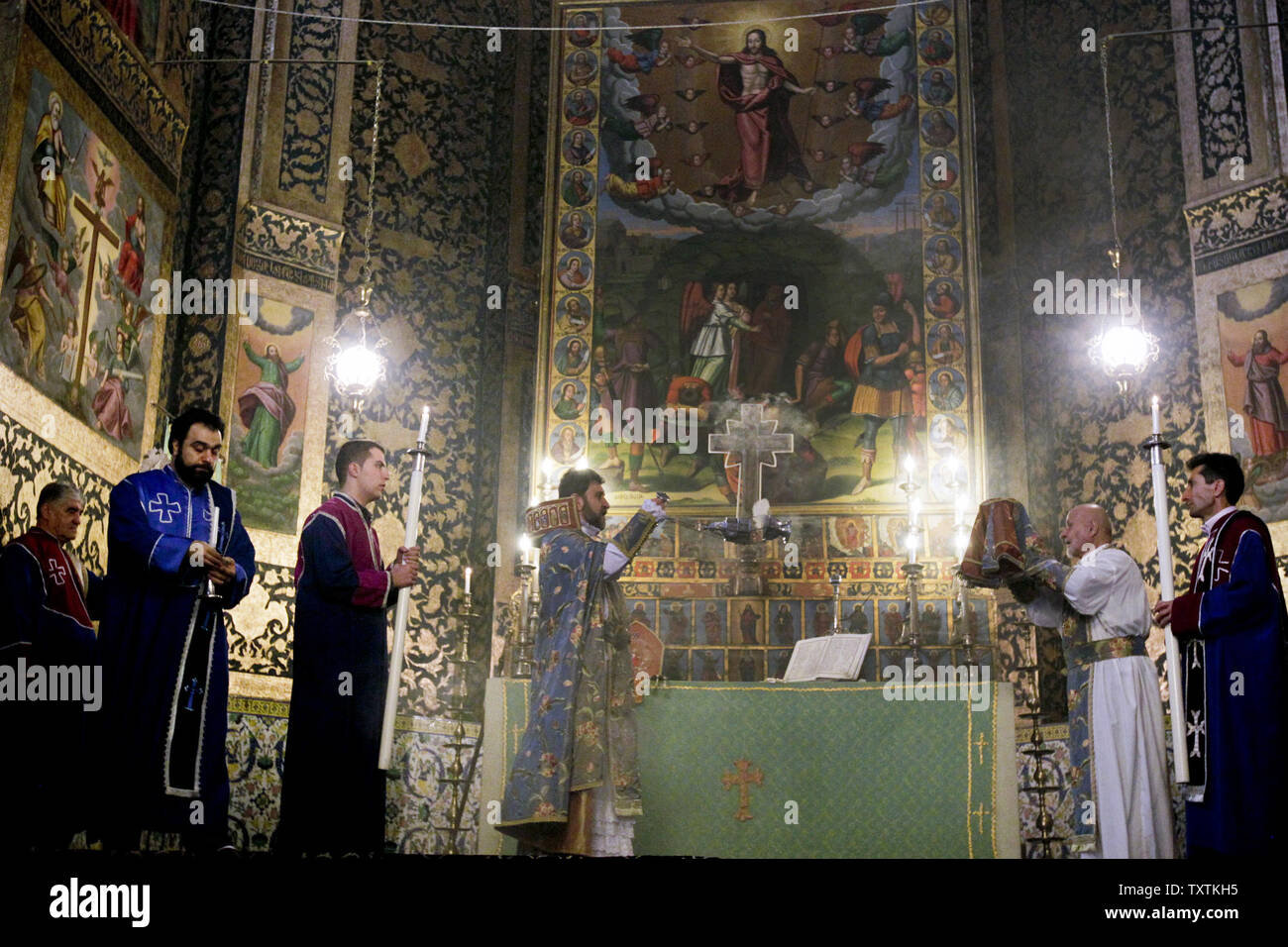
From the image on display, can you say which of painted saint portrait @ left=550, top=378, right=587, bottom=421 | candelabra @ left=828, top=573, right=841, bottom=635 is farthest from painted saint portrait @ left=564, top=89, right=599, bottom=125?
candelabra @ left=828, top=573, right=841, bottom=635

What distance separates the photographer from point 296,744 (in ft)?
17.9

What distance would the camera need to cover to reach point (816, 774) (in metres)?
6.43

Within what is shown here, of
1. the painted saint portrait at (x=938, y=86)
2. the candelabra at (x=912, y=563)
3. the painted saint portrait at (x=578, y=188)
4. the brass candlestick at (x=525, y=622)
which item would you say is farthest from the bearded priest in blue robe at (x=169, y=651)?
the painted saint portrait at (x=938, y=86)

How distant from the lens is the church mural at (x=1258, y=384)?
841 centimetres

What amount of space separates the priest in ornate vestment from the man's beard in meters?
0.88

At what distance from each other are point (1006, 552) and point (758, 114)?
5758 millimetres

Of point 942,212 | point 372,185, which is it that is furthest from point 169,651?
point 942,212

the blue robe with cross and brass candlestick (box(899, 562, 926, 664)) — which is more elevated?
brass candlestick (box(899, 562, 926, 664))

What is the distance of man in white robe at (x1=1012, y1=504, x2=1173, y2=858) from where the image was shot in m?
5.96

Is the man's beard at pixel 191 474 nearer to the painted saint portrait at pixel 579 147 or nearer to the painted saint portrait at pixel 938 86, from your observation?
the painted saint portrait at pixel 579 147

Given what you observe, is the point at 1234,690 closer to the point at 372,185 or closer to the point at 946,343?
the point at 946,343

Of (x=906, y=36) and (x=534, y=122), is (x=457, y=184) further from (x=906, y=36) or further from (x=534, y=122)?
(x=906, y=36)

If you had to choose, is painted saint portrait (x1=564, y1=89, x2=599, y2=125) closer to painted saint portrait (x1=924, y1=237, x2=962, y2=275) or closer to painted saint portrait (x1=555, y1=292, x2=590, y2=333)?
painted saint portrait (x1=555, y1=292, x2=590, y2=333)

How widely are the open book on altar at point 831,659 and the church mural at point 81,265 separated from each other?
4.16 meters
